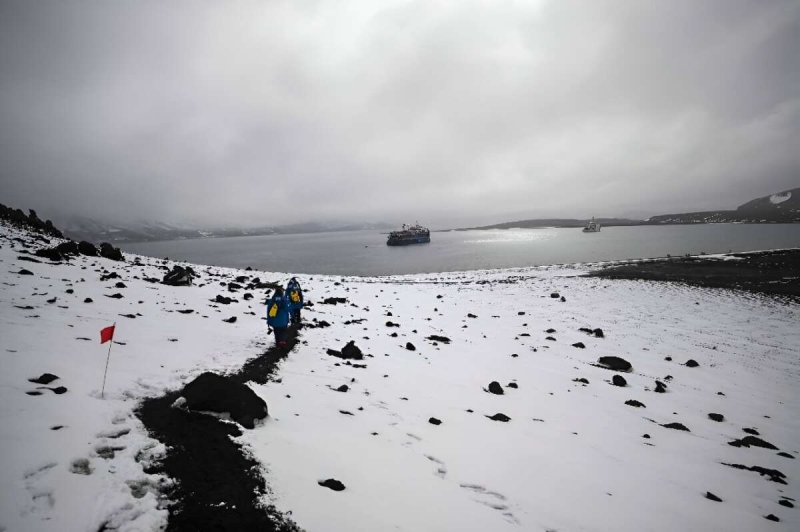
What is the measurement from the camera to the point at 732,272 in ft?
115

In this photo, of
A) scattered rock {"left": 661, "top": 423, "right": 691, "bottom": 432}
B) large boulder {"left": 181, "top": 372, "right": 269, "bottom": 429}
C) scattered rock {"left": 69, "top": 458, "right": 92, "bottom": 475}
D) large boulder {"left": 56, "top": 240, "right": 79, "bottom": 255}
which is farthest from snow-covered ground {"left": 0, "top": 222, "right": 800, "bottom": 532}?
large boulder {"left": 56, "top": 240, "right": 79, "bottom": 255}

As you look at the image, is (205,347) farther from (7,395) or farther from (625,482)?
(625,482)

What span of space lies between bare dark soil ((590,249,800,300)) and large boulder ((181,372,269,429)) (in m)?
36.9

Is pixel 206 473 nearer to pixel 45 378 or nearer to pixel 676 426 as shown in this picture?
pixel 45 378

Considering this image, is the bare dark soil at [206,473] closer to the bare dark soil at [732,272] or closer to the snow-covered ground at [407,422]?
the snow-covered ground at [407,422]

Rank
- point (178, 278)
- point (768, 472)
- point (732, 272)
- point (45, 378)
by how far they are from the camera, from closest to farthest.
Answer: point (45, 378) → point (768, 472) → point (178, 278) → point (732, 272)

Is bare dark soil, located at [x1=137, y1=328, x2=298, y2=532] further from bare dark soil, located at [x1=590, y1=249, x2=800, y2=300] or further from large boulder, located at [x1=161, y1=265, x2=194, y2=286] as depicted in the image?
bare dark soil, located at [x1=590, y1=249, x2=800, y2=300]

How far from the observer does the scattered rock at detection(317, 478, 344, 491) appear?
180 inches

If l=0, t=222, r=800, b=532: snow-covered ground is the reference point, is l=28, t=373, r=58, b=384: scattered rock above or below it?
above

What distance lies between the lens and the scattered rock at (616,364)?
40.6 ft

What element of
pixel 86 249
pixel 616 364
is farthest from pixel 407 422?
pixel 86 249

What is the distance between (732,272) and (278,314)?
48152 millimetres

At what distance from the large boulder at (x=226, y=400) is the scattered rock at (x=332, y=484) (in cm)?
191

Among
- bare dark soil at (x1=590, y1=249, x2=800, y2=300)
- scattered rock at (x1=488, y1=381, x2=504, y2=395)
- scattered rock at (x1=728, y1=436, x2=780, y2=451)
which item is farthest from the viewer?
bare dark soil at (x1=590, y1=249, x2=800, y2=300)
